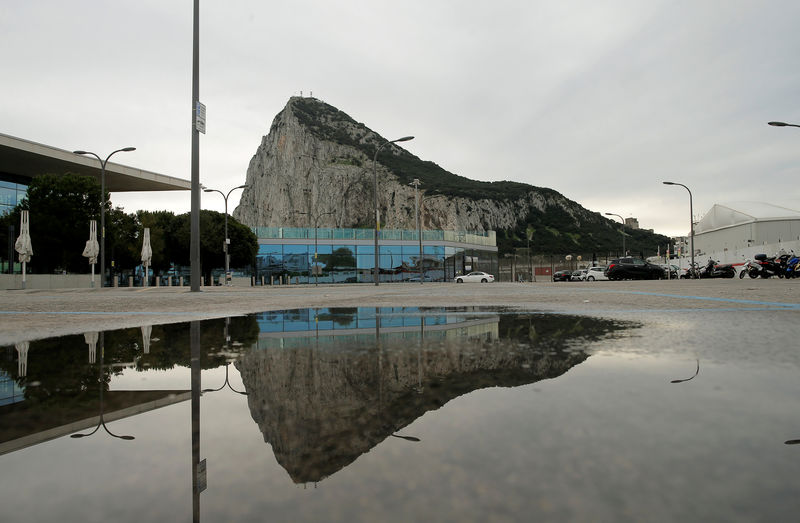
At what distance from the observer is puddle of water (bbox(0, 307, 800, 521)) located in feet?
4.43

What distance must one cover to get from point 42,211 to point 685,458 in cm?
4529

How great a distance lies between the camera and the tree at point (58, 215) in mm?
37094

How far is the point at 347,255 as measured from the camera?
5416 centimetres

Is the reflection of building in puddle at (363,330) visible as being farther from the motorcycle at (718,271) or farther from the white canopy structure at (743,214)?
the white canopy structure at (743,214)

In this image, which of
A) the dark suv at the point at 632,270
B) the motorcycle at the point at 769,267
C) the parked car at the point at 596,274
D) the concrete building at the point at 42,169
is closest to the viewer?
the motorcycle at the point at 769,267

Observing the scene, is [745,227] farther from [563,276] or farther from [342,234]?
[342,234]

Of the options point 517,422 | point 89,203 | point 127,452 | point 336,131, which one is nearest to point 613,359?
point 517,422

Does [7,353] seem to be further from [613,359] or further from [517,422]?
[613,359]

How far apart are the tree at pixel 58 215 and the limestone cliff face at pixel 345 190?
11415cm

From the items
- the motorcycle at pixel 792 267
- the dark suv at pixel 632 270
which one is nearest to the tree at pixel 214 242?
the dark suv at pixel 632 270

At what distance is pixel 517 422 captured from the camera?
6.63 ft

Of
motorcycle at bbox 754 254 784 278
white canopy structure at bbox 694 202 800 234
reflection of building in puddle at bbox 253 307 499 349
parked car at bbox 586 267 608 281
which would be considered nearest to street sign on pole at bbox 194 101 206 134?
reflection of building in puddle at bbox 253 307 499 349

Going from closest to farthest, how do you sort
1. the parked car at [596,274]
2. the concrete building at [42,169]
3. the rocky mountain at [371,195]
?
1. the concrete building at [42,169]
2. the parked car at [596,274]
3. the rocky mountain at [371,195]

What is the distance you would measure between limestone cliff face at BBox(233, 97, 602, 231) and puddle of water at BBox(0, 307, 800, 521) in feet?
489
